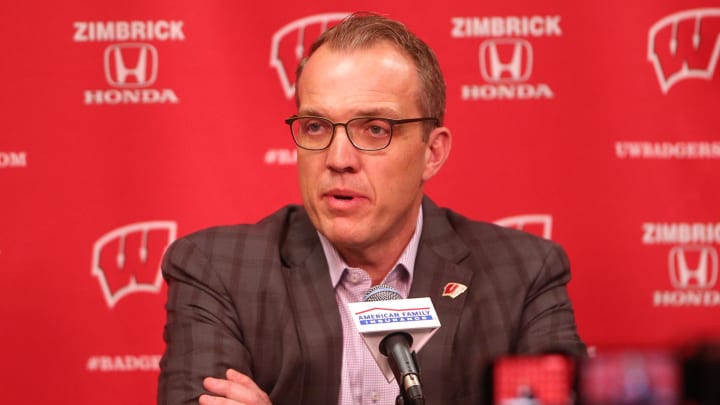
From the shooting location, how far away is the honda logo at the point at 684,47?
372cm

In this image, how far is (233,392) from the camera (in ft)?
7.77

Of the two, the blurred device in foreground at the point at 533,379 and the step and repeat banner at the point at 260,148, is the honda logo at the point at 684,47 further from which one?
the blurred device in foreground at the point at 533,379

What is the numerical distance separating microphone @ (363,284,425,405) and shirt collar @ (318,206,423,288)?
0.95 m

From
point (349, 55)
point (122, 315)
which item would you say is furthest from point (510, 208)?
point (122, 315)

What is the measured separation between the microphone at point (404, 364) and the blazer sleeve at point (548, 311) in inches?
35.6

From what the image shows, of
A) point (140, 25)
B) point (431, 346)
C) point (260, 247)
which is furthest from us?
point (140, 25)

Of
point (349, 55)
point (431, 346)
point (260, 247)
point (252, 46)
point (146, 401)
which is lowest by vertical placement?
point (146, 401)

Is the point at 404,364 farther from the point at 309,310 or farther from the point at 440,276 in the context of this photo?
the point at 440,276

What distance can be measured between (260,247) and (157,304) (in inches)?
41.0

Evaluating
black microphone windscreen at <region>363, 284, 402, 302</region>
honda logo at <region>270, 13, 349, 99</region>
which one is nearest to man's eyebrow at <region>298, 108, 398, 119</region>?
black microphone windscreen at <region>363, 284, 402, 302</region>

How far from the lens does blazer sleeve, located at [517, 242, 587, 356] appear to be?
2.71 metres

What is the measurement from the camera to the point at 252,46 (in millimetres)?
3688

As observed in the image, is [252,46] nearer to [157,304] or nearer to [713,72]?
[157,304]

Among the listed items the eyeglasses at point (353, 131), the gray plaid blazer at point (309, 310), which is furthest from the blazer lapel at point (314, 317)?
the eyeglasses at point (353, 131)
